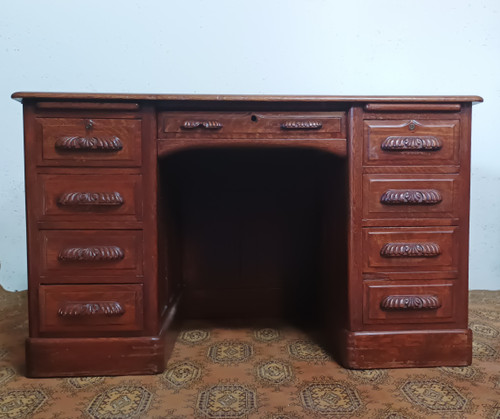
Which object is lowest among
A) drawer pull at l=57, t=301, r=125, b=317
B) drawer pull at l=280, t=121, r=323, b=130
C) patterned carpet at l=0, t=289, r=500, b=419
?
patterned carpet at l=0, t=289, r=500, b=419

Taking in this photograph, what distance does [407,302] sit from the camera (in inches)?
55.7

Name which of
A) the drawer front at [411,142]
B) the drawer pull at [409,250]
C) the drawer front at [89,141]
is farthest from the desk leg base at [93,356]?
the drawer front at [411,142]

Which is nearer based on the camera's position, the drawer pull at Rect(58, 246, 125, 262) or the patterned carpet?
the patterned carpet

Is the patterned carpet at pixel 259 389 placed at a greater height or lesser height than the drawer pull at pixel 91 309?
lesser

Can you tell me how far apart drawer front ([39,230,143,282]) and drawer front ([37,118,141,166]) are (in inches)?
9.5

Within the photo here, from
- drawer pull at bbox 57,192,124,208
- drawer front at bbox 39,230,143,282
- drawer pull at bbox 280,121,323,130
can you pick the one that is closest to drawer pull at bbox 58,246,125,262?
drawer front at bbox 39,230,143,282

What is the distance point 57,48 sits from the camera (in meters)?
2.30

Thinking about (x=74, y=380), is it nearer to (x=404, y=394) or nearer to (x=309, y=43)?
(x=404, y=394)

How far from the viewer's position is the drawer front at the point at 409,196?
1408 mm

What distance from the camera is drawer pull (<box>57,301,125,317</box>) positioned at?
1363 millimetres

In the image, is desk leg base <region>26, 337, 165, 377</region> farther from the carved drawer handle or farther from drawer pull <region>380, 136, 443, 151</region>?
drawer pull <region>380, 136, 443, 151</region>

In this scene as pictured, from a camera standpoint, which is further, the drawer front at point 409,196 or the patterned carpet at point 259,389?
the drawer front at point 409,196

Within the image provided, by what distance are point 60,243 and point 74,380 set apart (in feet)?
1.52

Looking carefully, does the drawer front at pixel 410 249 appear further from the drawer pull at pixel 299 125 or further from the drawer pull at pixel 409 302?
the drawer pull at pixel 299 125
